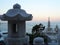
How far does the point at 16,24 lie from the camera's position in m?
5.78

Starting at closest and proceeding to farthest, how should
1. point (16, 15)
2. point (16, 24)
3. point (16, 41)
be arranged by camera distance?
point (16, 15), point (16, 41), point (16, 24)

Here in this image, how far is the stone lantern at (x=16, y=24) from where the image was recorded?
5547mm

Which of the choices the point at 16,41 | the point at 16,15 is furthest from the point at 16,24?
the point at 16,41

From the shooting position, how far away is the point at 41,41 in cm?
550

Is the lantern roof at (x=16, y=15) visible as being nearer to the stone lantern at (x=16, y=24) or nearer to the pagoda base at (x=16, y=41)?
the stone lantern at (x=16, y=24)

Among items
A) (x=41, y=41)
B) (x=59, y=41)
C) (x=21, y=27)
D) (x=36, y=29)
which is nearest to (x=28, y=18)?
(x=21, y=27)

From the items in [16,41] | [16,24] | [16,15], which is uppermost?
[16,15]

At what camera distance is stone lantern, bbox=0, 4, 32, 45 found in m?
5.55

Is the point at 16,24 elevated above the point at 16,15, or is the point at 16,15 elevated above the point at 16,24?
the point at 16,15

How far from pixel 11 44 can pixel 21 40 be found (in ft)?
1.13

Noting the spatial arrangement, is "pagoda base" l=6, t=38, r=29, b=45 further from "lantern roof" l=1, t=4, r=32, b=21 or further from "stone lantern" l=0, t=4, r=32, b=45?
"lantern roof" l=1, t=4, r=32, b=21

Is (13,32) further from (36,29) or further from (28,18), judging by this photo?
(36,29)

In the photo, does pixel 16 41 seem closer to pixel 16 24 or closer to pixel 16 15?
pixel 16 24

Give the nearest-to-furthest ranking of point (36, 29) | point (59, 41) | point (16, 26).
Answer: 1. point (16, 26)
2. point (59, 41)
3. point (36, 29)
